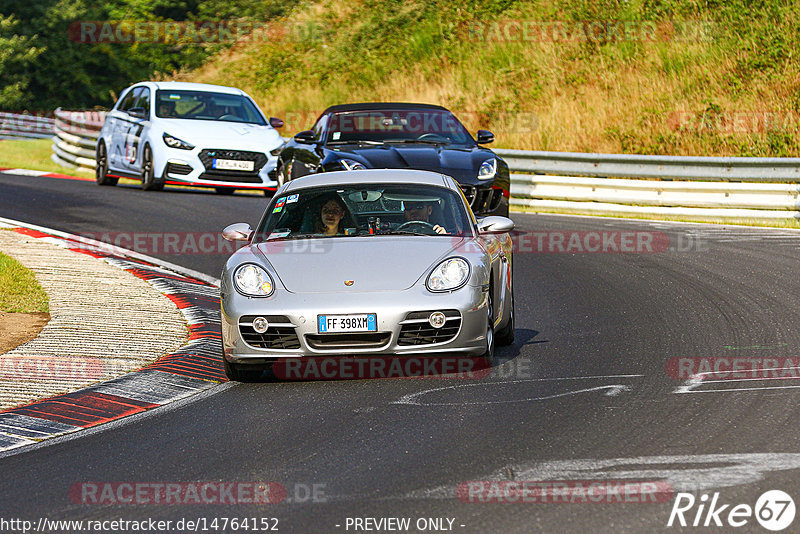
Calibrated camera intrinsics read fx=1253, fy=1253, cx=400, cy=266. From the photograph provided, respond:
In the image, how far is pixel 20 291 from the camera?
10.8m

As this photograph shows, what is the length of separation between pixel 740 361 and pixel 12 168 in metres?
20.2

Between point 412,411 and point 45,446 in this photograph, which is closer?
point 45,446

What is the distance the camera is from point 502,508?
502 cm

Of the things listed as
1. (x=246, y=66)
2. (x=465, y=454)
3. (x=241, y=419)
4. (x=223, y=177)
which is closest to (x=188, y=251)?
(x=223, y=177)

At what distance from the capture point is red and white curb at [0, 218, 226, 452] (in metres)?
6.89

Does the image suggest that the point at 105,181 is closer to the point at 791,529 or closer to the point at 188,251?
the point at 188,251

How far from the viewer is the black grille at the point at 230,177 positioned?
1923 cm

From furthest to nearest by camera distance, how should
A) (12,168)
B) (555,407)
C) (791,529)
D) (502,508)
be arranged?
(12,168), (555,407), (502,508), (791,529)

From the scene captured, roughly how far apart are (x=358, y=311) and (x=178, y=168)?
1213cm

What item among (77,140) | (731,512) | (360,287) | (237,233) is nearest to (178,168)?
(77,140)

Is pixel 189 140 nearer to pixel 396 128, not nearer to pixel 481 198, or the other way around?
pixel 396 128

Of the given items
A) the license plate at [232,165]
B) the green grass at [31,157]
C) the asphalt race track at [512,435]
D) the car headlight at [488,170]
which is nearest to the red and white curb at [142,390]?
the asphalt race track at [512,435]

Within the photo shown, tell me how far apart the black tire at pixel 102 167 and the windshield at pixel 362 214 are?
505 inches

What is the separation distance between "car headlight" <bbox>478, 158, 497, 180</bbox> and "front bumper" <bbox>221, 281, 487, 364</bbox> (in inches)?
269
